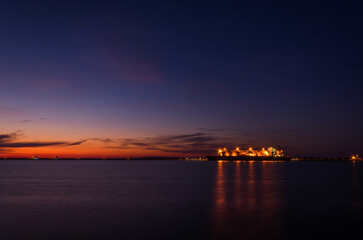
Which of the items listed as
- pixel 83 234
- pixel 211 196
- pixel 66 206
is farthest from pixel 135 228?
pixel 211 196

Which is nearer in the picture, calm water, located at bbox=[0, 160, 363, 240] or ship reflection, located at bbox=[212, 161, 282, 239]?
ship reflection, located at bbox=[212, 161, 282, 239]

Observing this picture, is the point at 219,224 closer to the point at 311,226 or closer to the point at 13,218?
the point at 311,226

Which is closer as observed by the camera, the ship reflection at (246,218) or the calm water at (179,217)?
the ship reflection at (246,218)

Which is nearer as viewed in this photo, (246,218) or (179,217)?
(246,218)

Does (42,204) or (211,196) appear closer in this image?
(42,204)

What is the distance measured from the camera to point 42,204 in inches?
917

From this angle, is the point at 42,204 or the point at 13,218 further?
the point at 42,204

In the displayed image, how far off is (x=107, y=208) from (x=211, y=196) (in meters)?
9.59

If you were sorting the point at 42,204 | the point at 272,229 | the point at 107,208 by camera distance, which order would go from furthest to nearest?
the point at 42,204 < the point at 107,208 < the point at 272,229

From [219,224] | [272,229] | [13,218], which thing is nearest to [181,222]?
[219,224]

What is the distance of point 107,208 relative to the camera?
21.6 m

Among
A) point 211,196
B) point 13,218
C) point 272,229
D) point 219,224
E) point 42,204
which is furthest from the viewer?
point 211,196

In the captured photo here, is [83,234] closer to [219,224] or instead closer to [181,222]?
[181,222]

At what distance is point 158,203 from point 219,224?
8.35 metres
